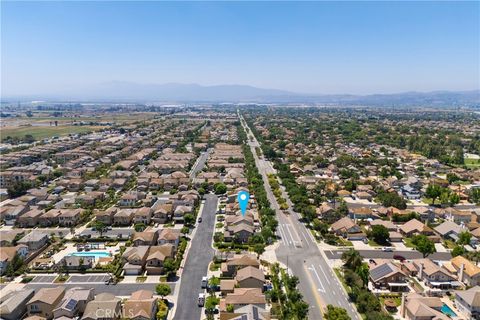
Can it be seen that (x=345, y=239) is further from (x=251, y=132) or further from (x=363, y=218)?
(x=251, y=132)

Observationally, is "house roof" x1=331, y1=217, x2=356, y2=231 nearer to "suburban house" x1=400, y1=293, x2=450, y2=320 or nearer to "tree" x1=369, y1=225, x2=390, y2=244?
"tree" x1=369, y1=225, x2=390, y2=244

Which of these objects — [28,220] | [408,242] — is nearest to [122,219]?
[28,220]

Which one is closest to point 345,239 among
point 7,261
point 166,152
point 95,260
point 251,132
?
point 95,260

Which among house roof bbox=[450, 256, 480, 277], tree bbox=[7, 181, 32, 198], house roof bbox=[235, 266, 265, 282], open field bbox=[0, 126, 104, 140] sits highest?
open field bbox=[0, 126, 104, 140]

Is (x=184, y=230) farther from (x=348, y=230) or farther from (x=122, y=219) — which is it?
(x=348, y=230)

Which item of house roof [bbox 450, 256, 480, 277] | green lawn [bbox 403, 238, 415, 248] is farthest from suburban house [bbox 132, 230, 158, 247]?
house roof [bbox 450, 256, 480, 277]

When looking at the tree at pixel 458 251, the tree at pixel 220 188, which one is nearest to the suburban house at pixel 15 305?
the tree at pixel 220 188

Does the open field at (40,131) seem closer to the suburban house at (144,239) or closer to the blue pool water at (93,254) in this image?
the blue pool water at (93,254)
